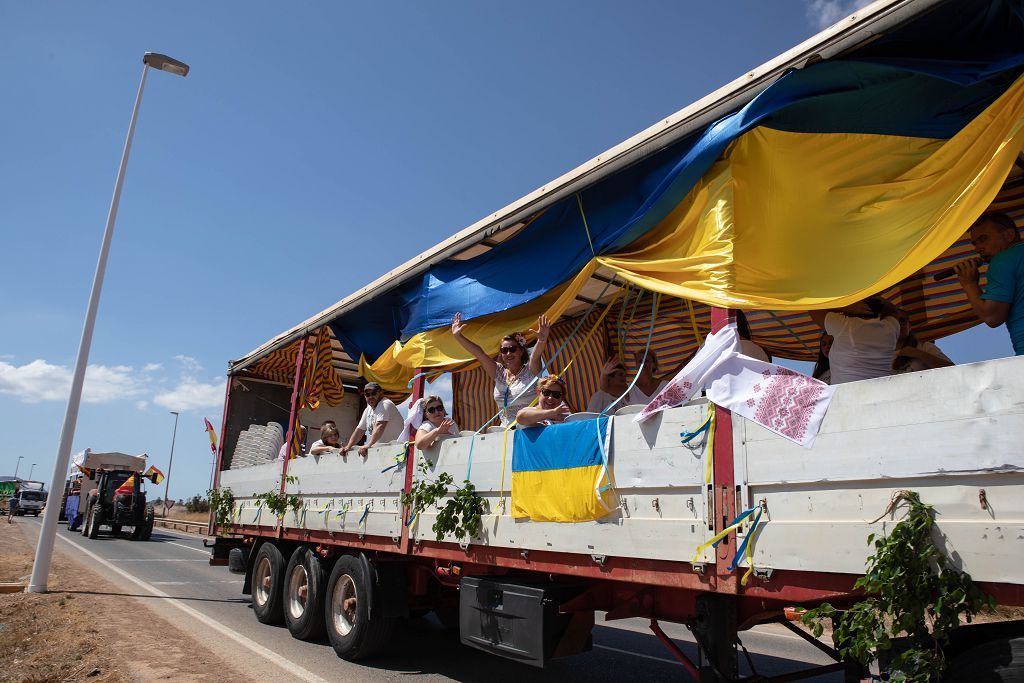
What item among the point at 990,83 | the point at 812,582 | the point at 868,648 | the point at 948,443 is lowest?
the point at 868,648

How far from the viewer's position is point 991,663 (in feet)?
8.49

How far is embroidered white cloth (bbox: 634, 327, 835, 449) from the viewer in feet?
10.4

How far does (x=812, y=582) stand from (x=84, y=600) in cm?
1005

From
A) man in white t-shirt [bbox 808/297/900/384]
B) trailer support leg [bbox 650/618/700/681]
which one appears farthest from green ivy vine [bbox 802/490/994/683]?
trailer support leg [bbox 650/618/700/681]

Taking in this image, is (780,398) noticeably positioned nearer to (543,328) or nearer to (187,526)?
(543,328)

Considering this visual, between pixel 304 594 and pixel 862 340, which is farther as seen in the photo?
pixel 304 594

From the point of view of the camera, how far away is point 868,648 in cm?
268

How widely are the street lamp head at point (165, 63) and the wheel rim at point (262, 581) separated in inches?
343

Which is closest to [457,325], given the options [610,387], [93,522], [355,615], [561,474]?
[610,387]

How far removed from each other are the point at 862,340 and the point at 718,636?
1.75 meters

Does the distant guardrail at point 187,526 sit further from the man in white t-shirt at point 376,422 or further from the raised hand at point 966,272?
the raised hand at point 966,272

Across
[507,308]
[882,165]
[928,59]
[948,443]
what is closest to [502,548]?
[507,308]

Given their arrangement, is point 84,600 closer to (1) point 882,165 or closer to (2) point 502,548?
(2) point 502,548

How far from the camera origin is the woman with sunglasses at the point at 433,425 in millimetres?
5793
